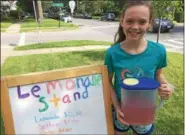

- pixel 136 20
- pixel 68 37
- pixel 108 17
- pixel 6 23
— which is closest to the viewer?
pixel 136 20

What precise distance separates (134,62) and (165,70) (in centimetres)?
561

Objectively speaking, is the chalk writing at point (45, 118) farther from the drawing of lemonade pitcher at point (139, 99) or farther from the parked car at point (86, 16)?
the parked car at point (86, 16)

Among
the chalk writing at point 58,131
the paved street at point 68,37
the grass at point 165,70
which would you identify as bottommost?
the paved street at point 68,37

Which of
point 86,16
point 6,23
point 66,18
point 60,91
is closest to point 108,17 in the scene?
point 86,16

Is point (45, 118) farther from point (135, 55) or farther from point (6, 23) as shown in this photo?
point (6, 23)

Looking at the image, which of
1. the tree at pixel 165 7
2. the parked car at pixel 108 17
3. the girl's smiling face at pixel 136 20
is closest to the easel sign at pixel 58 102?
the girl's smiling face at pixel 136 20

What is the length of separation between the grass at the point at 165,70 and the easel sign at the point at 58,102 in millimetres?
2305

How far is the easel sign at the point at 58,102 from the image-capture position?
5.59 feet

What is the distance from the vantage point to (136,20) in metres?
1.96

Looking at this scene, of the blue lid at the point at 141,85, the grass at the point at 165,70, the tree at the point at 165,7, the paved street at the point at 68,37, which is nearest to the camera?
the blue lid at the point at 141,85

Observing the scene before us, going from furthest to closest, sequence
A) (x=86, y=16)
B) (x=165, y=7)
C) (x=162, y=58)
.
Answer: (x=86, y=16), (x=165, y=7), (x=162, y=58)

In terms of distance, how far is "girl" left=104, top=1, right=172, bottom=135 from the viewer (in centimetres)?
196

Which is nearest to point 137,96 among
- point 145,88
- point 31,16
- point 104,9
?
point 145,88

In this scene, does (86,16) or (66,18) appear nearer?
(66,18)
